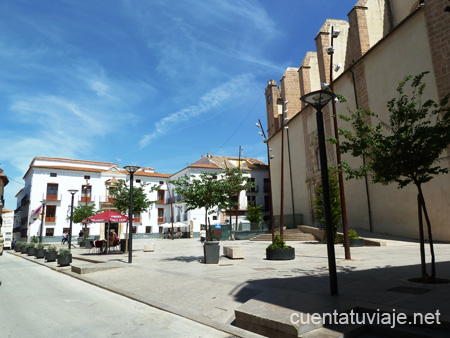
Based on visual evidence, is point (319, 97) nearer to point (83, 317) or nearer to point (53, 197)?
point (83, 317)

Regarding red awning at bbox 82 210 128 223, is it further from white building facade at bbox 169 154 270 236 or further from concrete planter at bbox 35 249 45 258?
white building facade at bbox 169 154 270 236

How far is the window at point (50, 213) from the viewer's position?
4409 cm

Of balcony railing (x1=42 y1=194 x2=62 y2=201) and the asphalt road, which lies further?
balcony railing (x1=42 y1=194 x2=62 y2=201)

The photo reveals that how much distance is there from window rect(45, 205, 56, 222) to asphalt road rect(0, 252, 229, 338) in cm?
4018

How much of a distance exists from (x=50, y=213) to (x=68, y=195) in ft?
11.5

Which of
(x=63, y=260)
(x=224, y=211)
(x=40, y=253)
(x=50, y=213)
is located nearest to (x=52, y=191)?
(x=50, y=213)

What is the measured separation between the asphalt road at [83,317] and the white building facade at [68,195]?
34.6 m

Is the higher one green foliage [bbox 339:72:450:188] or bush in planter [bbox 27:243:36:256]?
green foliage [bbox 339:72:450:188]

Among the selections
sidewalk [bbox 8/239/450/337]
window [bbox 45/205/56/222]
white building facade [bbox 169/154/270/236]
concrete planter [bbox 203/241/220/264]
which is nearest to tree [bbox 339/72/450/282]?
sidewalk [bbox 8/239/450/337]

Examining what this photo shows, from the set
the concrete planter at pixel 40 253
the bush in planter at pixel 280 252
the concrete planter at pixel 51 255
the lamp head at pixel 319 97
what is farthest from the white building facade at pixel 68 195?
the lamp head at pixel 319 97

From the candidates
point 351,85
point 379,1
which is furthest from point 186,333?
point 379,1

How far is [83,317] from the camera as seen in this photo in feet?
18.5

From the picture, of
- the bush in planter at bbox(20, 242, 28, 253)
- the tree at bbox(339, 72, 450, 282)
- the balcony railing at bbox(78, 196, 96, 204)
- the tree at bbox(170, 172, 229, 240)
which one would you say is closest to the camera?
the tree at bbox(339, 72, 450, 282)

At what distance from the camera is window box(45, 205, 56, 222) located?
4409 cm
